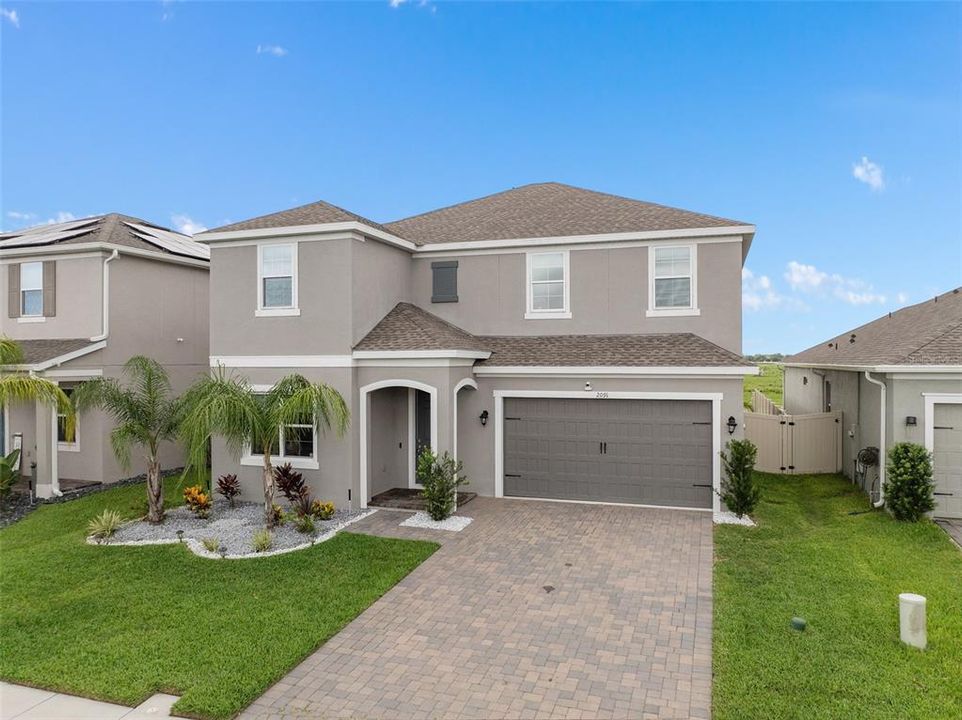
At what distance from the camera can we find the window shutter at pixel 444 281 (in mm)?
14695

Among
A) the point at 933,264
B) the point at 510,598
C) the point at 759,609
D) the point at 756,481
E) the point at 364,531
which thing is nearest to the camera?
the point at 759,609

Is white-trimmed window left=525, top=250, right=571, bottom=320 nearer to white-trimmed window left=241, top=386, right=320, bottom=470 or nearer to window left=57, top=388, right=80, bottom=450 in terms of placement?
white-trimmed window left=241, top=386, right=320, bottom=470

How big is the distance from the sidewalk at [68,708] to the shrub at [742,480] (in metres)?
9.97

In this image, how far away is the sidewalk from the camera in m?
5.07

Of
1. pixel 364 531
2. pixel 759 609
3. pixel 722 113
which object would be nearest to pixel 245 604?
pixel 364 531

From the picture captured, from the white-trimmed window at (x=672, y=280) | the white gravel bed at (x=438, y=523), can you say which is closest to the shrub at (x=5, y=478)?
the white gravel bed at (x=438, y=523)

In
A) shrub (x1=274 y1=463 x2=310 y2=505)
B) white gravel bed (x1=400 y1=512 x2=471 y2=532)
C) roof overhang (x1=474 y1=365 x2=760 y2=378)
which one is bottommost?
white gravel bed (x1=400 y1=512 x2=471 y2=532)

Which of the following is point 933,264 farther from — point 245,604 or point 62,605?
point 62,605

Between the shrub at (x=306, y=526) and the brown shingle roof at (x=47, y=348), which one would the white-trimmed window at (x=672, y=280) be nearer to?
the shrub at (x=306, y=526)

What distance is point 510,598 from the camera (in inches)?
299

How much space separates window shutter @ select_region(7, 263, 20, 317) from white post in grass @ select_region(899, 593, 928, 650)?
2081cm

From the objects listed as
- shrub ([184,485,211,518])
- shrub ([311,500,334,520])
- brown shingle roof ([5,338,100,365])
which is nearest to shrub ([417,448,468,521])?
shrub ([311,500,334,520])

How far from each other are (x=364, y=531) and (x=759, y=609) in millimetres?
6721

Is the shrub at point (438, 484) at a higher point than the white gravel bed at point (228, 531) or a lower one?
higher
